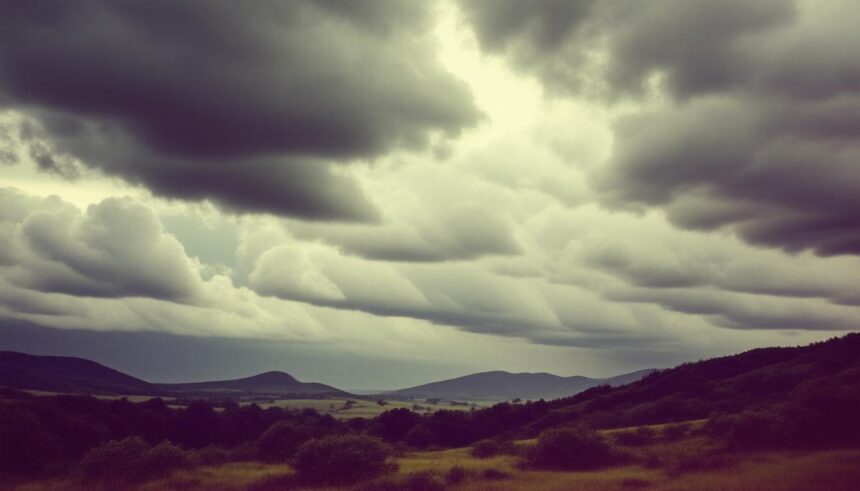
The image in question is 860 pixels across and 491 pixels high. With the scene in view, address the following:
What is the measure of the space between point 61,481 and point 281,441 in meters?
24.3

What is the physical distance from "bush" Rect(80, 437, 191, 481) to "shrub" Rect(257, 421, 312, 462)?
732 inches

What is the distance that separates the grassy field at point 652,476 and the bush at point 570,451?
1883 millimetres

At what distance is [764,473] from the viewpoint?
25969mm

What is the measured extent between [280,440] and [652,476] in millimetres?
35483

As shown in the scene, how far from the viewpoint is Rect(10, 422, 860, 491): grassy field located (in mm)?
23766

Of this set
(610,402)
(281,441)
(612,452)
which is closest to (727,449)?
(612,452)

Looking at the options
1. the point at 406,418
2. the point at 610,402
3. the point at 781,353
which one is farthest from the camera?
the point at 781,353

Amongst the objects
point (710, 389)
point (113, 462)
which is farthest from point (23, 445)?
point (710, 389)

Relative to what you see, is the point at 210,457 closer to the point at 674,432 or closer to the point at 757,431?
the point at 757,431

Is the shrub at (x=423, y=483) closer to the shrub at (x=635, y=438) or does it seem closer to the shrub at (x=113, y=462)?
the shrub at (x=113, y=462)

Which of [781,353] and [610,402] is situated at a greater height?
[781,353]

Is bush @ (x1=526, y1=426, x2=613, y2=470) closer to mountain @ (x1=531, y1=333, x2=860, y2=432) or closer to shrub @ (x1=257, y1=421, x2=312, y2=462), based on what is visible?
shrub @ (x1=257, y1=421, x2=312, y2=462)

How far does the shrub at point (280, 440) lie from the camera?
162 ft

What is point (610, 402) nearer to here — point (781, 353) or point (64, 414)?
point (781, 353)
